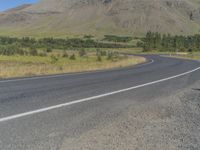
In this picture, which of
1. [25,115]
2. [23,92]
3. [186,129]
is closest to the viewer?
[186,129]

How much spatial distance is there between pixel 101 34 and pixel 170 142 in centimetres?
19493

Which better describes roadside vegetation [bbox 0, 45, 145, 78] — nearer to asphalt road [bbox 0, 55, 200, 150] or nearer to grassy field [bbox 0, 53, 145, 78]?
grassy field [bbox 0, 53, 145, 78]

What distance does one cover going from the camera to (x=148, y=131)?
7004 millimetres

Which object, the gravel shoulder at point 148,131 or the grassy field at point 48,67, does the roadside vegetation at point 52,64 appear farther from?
the gravel shoulder at point 148,131

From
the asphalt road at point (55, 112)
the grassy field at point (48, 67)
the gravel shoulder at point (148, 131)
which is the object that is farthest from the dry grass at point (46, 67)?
the gravel shoulder at point (148, 131)

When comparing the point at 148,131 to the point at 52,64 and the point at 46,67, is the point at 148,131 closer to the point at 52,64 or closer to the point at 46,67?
the point at 46,67

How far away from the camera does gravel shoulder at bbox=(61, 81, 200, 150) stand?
234 inches

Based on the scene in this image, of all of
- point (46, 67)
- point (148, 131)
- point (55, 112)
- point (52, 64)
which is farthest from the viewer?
point (52, 64)

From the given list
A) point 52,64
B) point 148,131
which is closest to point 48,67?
point 52,64

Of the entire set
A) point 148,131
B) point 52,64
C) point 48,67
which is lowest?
point 52,64

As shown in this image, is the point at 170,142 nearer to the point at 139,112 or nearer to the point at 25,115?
the point at 139,112

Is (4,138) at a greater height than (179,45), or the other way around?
(4,138)

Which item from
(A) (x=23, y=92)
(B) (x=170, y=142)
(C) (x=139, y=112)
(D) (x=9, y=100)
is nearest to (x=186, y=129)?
(B) (x=170, y=142)

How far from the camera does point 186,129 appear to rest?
7254mm
